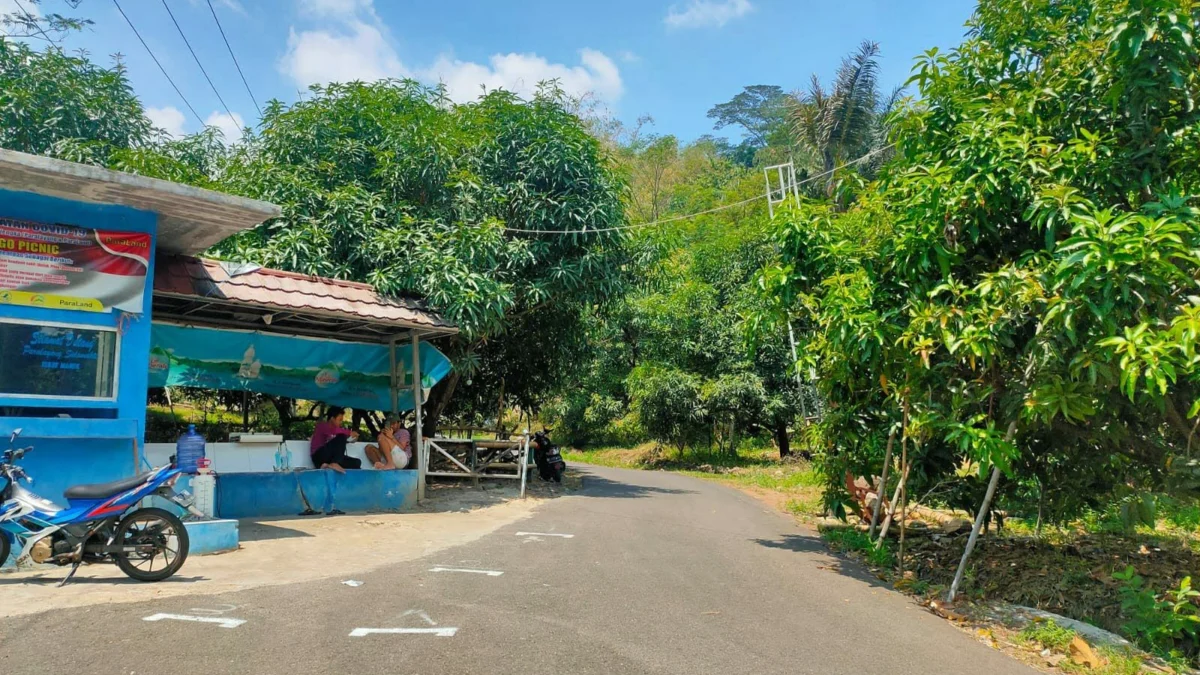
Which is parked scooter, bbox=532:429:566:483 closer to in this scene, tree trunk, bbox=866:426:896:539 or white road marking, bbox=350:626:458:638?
tree trunk, bbox=866:426:896:539

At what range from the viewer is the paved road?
4.72 meters

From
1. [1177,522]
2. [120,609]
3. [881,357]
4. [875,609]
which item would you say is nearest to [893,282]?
[881,357]

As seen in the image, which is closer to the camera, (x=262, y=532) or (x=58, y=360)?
(x=58, y=360)

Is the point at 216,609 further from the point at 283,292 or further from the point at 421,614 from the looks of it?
the point at 283,292

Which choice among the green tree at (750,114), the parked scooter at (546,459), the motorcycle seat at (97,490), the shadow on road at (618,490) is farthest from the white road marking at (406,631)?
the green tree at (750,114)

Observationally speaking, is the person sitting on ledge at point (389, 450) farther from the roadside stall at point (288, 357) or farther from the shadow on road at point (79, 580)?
the shadow on road at point (79, 580)

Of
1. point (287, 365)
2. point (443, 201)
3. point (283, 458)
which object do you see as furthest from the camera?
point (443, 201)

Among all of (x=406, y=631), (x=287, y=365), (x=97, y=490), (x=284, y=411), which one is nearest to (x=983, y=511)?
(x=406, y=631)

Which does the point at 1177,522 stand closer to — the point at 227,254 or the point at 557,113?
the point at 557,113

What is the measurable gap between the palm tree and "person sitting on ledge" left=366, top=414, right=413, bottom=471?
18.7m

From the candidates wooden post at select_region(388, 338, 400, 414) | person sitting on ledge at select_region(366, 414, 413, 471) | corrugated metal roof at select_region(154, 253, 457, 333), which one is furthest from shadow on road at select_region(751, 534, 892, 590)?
wooden post at select_region(388, 338, 400, 414)

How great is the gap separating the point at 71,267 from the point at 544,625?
6.12 meters

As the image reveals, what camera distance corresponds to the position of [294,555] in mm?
8289

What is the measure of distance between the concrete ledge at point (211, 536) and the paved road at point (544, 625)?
6.12 ft
